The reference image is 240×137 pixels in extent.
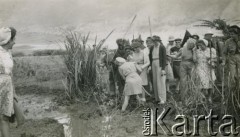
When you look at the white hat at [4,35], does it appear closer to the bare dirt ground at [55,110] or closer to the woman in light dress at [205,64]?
the bare dirt ground at [55,110]

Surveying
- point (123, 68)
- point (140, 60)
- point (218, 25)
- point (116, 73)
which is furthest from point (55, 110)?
point (218, 25)

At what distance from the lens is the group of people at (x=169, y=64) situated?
4.12 m

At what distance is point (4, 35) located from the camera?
150 inches

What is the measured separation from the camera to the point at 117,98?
13.4 ft

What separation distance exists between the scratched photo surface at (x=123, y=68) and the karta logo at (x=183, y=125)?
0.01m

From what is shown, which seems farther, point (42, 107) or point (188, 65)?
point (188, 65)

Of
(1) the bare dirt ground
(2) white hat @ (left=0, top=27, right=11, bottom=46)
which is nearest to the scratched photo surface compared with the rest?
(1) the bare dirt ground

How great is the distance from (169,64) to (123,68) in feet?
2.02

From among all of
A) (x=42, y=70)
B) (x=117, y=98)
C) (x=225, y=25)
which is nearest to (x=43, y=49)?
(x=42, y=70)

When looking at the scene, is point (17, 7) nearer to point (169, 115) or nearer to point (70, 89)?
point (70, 89)

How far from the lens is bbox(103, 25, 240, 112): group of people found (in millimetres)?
4117

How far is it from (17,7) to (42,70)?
2.77 ft

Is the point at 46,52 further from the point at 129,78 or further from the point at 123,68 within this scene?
the point at 129,78

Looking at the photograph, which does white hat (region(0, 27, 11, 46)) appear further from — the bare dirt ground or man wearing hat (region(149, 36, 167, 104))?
man wearing hat (region(149, 36, 167, 104))
